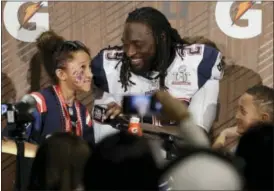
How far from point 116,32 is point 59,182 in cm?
66

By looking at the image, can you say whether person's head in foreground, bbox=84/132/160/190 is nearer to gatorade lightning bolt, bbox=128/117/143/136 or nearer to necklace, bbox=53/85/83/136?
gatorade lightning bolt, bbox=128/117/143/136

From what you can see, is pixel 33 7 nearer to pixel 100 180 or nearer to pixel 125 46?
pixel 125 46

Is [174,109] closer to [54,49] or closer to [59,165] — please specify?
[59,165]

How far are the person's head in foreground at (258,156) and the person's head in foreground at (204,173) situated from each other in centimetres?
2

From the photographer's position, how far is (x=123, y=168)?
22.9 inches

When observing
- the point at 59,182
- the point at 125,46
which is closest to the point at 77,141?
the point at 59,182

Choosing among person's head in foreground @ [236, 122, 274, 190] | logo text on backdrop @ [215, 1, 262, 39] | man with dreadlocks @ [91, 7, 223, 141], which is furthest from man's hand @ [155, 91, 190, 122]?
logo text on backdrop @ [215, 1, 262, 39]

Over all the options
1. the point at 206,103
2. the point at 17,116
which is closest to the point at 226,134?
the point at 206,103

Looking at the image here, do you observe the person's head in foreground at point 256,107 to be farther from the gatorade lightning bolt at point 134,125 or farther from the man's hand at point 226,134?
the gatorade lightning bolt at point 134,125

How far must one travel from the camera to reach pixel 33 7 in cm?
137

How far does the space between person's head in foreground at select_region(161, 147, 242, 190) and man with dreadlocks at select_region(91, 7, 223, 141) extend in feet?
2.13

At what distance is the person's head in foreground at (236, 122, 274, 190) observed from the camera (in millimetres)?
581

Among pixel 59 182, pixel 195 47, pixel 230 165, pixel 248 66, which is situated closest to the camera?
pixel 230 165

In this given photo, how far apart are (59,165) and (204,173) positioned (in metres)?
0.30
